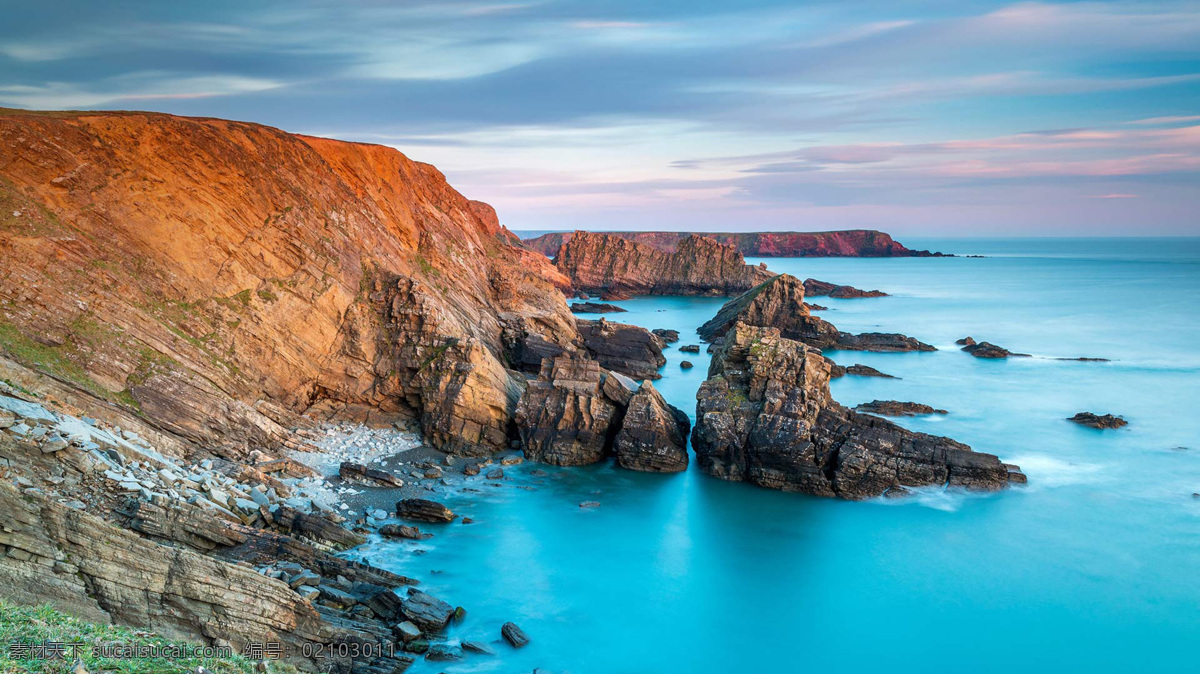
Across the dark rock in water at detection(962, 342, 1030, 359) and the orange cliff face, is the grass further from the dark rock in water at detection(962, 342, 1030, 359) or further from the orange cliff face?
the dark rock in water at detection(962, 342, 1030, 359)

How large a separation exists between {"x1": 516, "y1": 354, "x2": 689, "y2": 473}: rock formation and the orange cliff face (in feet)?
5.22

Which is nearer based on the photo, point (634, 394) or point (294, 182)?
point (634, 394)

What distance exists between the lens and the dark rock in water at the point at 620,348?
43562 mm

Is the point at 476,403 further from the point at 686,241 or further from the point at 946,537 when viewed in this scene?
the point at 686,241

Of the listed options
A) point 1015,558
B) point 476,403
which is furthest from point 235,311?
point 1015,558

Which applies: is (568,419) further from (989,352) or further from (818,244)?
(818,244)

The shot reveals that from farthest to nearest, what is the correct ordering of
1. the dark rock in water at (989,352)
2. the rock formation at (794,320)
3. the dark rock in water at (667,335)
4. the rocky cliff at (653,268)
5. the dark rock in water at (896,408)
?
the rocky cliff at (653,268)
the dark rock in water at (667,335)
the rock formation at (794,320)
the dark rock in water at (989,352)
the dark rock in water at (896,408)

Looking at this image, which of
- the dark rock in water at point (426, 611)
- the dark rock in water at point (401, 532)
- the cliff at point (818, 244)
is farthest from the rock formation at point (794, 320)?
the cliff at point (818, 244)

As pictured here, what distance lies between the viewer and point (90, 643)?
9.60 m

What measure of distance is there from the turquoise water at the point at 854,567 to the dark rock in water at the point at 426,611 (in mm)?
758

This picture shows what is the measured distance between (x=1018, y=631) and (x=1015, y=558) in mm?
4110

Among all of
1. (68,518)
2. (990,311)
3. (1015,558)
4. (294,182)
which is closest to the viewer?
(68,518)

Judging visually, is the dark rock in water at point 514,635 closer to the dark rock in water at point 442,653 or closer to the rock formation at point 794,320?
the dark rock in water at point 442,653

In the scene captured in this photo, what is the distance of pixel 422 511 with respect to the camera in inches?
833
